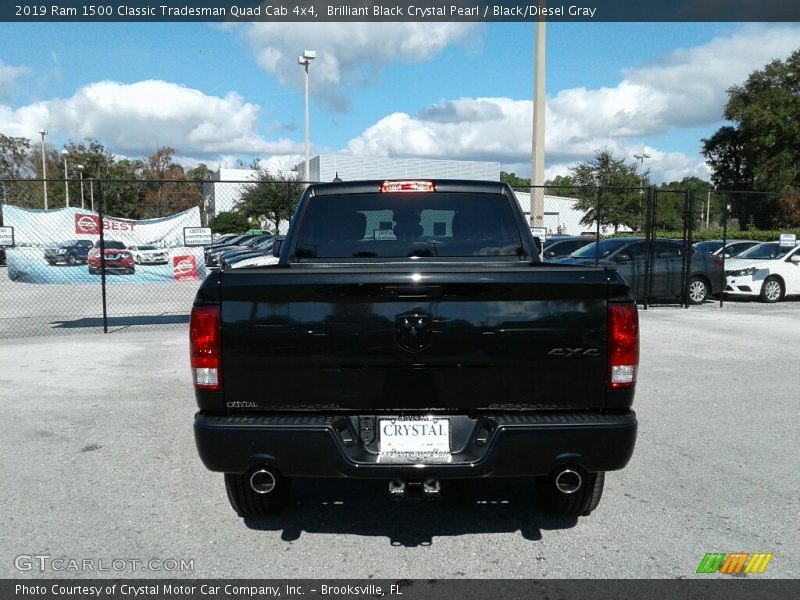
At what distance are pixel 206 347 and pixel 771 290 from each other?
1690 cm

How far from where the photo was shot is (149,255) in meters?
11.7

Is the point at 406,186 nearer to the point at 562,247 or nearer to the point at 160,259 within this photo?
the point at 160,259

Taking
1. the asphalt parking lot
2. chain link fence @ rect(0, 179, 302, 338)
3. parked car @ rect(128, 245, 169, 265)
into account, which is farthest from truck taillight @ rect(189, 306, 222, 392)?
parked car @ rect(128, 245, 169, 265)

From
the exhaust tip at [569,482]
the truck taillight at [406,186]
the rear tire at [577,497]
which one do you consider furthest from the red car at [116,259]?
the exhaust tip at [569,482]

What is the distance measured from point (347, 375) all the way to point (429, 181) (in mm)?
1982

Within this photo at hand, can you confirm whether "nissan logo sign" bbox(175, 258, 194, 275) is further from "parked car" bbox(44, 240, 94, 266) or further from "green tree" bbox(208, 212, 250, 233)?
"green tree" bbox(208, 212, 250, 233)

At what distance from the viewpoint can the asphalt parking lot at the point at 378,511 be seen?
349cm

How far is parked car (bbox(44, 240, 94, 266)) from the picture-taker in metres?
11.9

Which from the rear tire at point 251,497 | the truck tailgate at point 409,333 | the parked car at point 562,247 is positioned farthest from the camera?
the parked car at point 562,247

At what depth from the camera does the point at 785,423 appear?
20.0 feet

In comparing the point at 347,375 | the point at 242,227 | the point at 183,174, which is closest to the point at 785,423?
the point at 347,375

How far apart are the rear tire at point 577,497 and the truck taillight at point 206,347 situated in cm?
193

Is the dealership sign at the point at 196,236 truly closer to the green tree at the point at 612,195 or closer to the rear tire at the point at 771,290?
the rear tire at the point at 771,290
